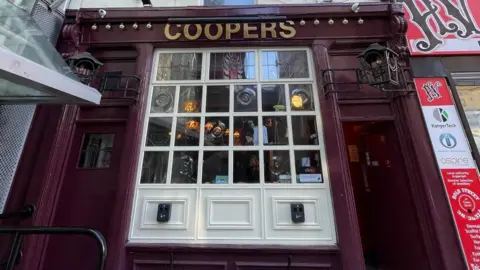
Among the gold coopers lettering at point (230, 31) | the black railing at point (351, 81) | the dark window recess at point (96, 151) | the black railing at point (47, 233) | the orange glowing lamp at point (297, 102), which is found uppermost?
the gold coopers lettering at point (230, 31)

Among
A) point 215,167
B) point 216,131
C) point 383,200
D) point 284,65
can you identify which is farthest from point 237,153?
point 383,200

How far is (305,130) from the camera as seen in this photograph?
3.89m

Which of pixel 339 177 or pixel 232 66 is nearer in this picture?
pixel 339 177

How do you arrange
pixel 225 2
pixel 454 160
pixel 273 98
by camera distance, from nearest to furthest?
pixel 454 160 < pixel 273 98 < pixel 225 2

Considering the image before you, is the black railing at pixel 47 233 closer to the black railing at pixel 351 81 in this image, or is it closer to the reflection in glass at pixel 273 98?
the reflection in glass at pixel 273 98

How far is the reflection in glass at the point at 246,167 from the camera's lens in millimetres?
3678

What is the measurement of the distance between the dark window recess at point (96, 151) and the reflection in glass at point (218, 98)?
1.80 meters

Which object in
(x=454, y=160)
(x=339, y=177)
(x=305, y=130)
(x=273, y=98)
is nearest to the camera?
(x=339, y=177)

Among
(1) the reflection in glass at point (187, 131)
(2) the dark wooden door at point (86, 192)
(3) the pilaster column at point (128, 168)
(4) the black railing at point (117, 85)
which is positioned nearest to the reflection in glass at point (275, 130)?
(1) the reflection in glass at point (187, 131)

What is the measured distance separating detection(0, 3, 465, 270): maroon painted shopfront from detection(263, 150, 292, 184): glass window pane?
0.9 inches

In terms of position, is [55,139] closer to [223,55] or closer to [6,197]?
[6,197]

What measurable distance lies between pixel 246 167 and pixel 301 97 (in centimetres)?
158

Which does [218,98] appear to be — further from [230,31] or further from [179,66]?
[230,31]

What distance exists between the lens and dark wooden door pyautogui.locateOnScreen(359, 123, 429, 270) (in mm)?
3525
